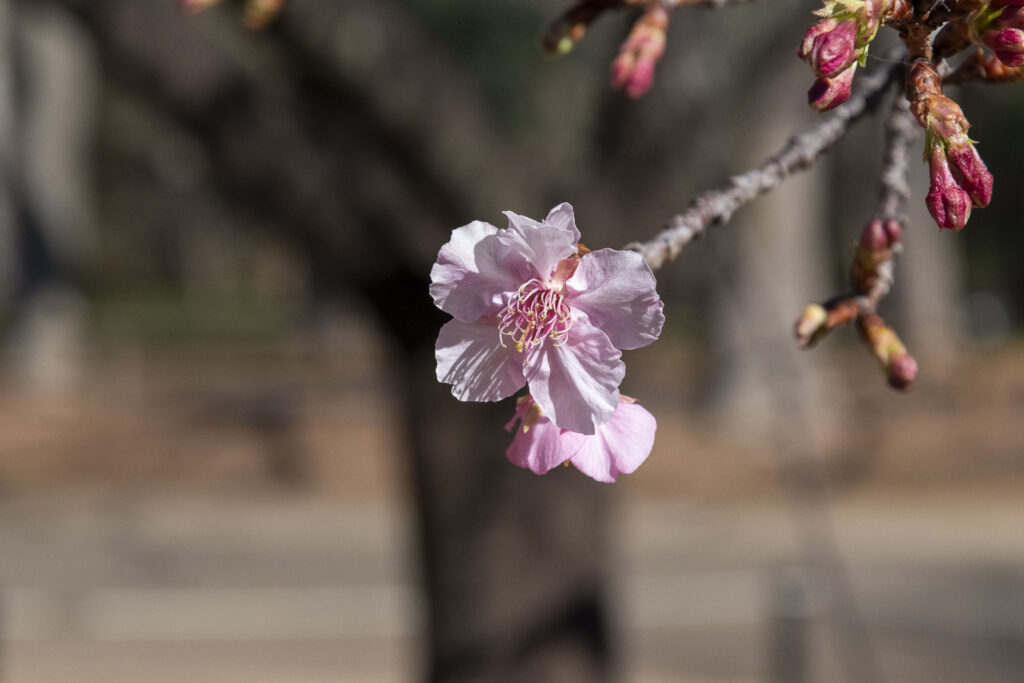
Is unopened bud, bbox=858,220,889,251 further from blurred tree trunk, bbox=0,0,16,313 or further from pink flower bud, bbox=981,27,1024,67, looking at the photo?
blurred tree trunk, bbox=0,0,16,313

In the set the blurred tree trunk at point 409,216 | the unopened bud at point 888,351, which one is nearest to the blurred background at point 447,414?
the blurred tree trunk at point 409,216

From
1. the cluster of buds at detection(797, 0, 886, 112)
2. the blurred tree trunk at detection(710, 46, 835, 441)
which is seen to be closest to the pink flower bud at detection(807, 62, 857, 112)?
the cluster of buds at detection(797, 0, 886, 112)

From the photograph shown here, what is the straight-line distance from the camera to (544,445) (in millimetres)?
945

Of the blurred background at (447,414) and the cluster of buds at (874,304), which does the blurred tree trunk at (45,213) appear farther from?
the cluster of buds at (874,304)

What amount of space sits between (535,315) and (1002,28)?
0.42 m

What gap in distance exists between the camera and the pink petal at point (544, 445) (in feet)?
3.08

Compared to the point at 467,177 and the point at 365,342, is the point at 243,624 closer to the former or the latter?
the point at 467,177

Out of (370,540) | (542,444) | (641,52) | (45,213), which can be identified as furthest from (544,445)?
(45,213)

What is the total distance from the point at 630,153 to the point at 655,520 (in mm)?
9134

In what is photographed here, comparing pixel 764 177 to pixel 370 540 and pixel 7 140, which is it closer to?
pixel 370 540

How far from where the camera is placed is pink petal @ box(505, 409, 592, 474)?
3.08 ft

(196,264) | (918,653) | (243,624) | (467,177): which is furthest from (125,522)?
(196,264)

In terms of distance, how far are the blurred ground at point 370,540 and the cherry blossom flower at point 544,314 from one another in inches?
141

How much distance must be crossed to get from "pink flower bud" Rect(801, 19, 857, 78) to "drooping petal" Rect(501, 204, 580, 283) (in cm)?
21
